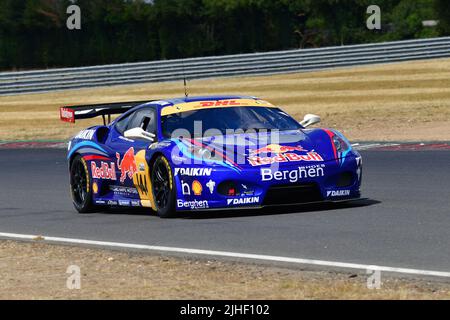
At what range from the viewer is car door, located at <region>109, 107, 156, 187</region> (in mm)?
12250

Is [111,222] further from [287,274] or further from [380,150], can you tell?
[380,150]

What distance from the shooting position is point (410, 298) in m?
6.96

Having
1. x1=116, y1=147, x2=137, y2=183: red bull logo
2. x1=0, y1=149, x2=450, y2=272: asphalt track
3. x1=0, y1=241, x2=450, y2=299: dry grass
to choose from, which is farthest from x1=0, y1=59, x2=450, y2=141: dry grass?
x1=0, y1=241, x2=450, y2=299: dry grass

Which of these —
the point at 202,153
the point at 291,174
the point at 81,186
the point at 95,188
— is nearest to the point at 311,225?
the point at 291,174

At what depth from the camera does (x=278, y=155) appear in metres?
11.2

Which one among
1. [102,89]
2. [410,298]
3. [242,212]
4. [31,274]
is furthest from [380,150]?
[102,89]

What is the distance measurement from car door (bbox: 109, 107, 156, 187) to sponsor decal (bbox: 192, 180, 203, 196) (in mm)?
968

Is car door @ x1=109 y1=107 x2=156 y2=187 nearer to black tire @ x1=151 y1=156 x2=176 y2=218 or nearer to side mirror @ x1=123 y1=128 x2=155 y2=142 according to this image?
side mirror @ x1=123 y1=128 x2=155 y2=142

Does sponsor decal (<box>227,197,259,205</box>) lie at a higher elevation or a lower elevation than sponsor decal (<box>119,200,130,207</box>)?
higher

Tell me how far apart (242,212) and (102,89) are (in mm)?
28345

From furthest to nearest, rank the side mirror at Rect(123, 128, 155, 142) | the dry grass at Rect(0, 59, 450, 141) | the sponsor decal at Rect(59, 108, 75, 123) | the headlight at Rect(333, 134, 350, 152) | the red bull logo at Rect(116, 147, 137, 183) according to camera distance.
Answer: the dry grass at Rect(0, 59, 450, 141)
the sponsor decal at Rect(59, 108, 75, 123)
the red bull logo at Rect(116, 147, 137, 183)
the side mirror at Rect(123, 128, 155, 142)
the headlight at Rect(333, 134, 350, 152)

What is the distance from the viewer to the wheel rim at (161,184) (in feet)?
38.0

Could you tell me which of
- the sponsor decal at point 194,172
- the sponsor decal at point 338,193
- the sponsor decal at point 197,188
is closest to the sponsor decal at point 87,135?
the sponsor decal at point 194,172

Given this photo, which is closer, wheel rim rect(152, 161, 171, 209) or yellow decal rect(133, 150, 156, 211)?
wheel rim rect(152, 161, 171, 209)
